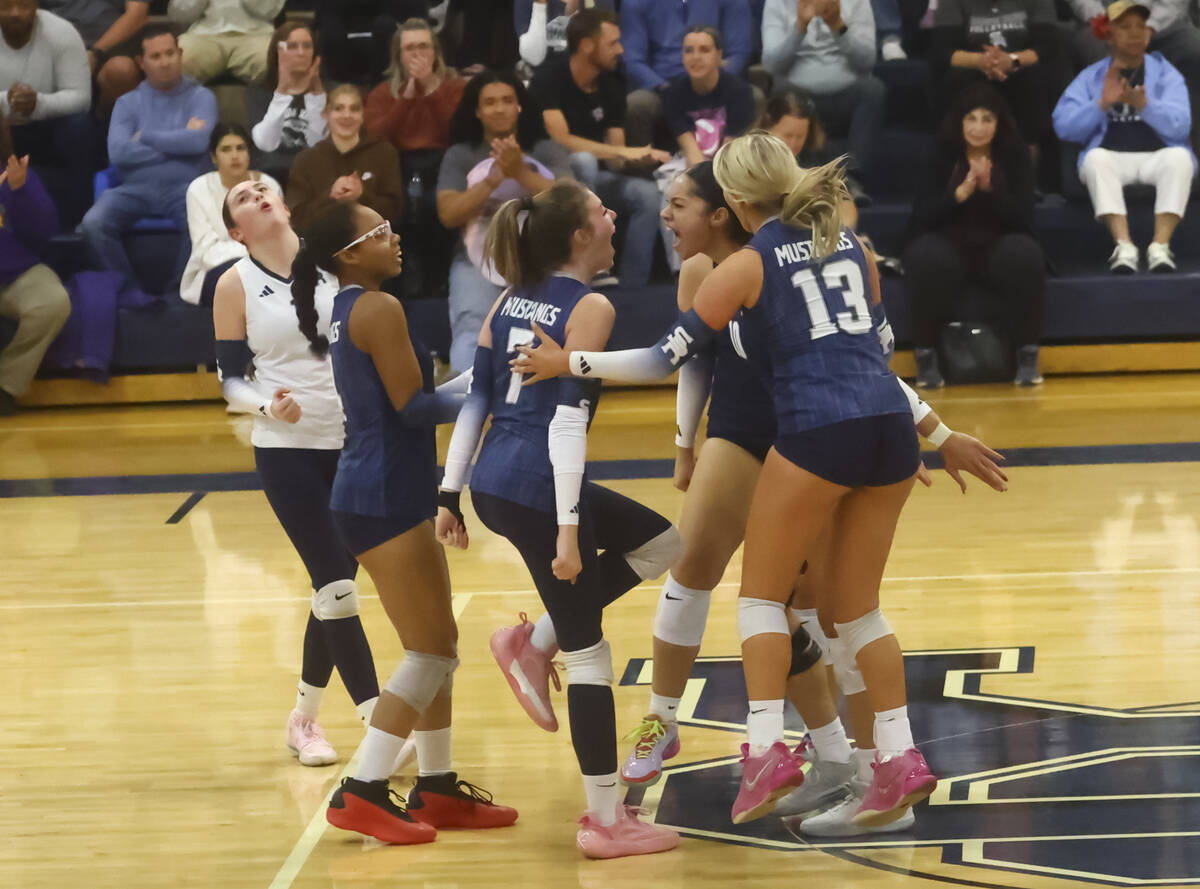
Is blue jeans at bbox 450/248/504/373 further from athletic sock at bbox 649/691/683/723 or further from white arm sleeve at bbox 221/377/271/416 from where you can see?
athletic sock at bbox 649/691/683/723

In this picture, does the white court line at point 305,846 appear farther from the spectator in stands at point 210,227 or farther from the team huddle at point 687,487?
the spectator in stands at point 210,227

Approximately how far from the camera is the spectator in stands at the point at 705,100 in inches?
374

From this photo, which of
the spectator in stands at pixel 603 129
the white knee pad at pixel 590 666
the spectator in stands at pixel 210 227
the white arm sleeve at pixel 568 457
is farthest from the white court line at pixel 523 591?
the spectator in stands at pixel 603 129

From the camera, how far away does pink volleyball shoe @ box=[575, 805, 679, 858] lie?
148 inches

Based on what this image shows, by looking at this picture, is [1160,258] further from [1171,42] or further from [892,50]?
[892,50]

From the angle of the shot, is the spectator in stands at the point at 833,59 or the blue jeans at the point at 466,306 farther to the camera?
the spectator in stands at the point at 833,59

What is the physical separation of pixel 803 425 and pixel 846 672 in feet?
2.36

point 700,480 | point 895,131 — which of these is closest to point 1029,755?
point 700,480

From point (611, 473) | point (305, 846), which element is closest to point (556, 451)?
point (305, 846)

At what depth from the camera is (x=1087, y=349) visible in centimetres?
954

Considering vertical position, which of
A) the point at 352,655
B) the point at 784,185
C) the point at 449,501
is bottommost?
the point at 352,655

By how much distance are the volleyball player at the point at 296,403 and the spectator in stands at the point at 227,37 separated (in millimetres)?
6604

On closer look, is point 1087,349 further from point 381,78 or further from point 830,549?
point 830,549

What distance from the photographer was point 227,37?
10.8 meters
